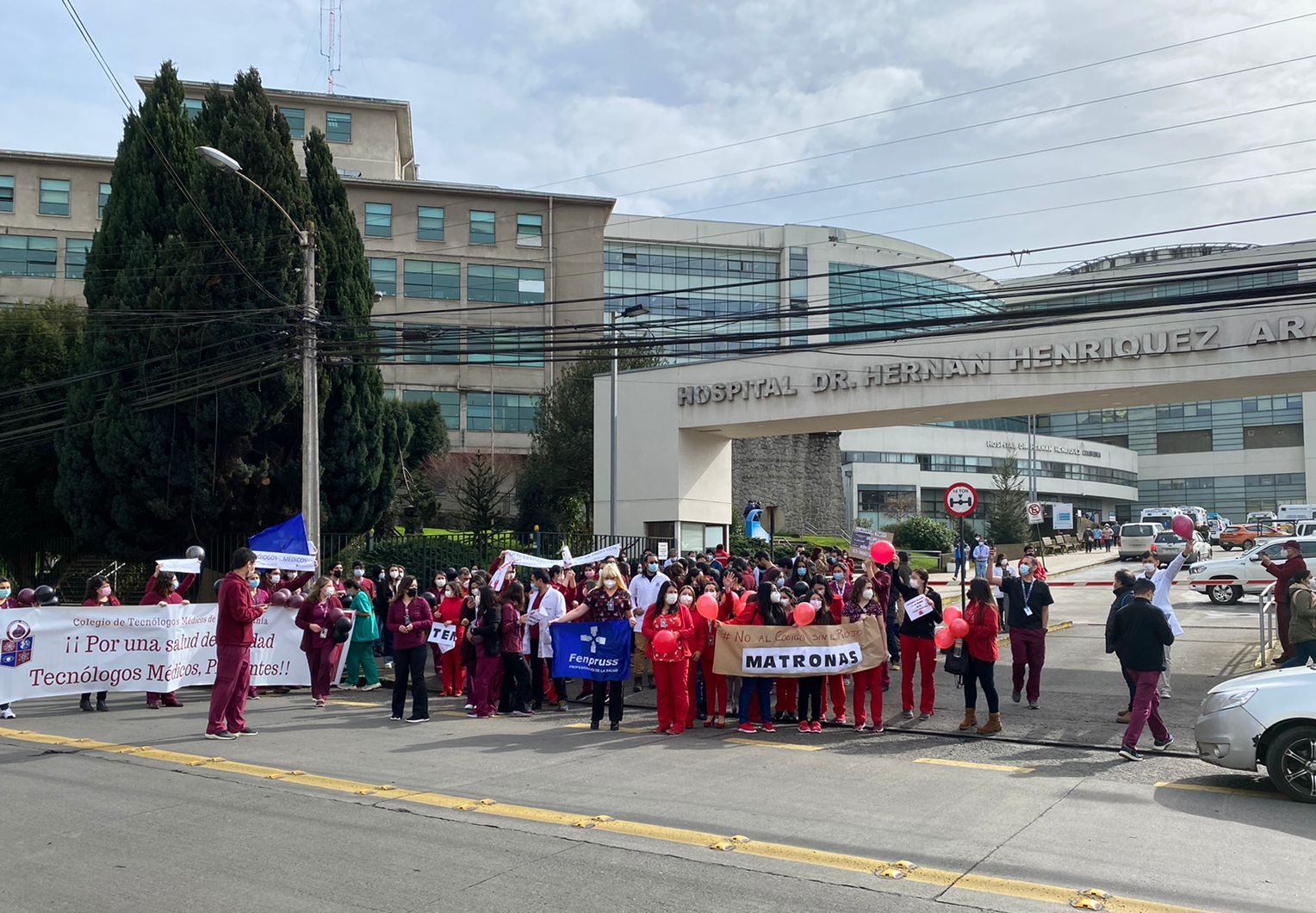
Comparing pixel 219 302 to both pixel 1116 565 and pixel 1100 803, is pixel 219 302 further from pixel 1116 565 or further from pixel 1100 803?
pixel 1116 565

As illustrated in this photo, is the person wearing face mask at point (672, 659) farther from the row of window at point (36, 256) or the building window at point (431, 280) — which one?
the row of window at point (36, 256)

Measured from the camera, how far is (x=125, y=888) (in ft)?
21.3

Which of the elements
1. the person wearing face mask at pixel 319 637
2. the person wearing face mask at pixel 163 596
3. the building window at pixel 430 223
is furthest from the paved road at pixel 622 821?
the building window at pixel 430 223

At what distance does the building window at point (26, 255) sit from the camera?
161 ft

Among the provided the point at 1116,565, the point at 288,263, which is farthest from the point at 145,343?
the point at 1116,565

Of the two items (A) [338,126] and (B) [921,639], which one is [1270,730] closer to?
(B) [921,639]

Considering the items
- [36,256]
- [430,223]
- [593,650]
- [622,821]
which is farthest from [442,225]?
[622,821]

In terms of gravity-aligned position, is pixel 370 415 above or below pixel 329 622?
above

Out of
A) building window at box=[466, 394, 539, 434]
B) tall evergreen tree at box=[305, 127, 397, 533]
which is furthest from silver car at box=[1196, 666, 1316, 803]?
building window at box=[466, 394, 539, 434]

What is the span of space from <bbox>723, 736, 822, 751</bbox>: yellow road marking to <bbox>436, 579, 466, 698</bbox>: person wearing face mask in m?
4.59

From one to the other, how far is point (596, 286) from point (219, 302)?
33.0 m

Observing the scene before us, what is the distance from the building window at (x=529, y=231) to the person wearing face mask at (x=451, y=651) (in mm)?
40417

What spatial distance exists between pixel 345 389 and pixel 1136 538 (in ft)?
117

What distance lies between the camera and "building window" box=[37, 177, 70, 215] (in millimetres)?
49688
